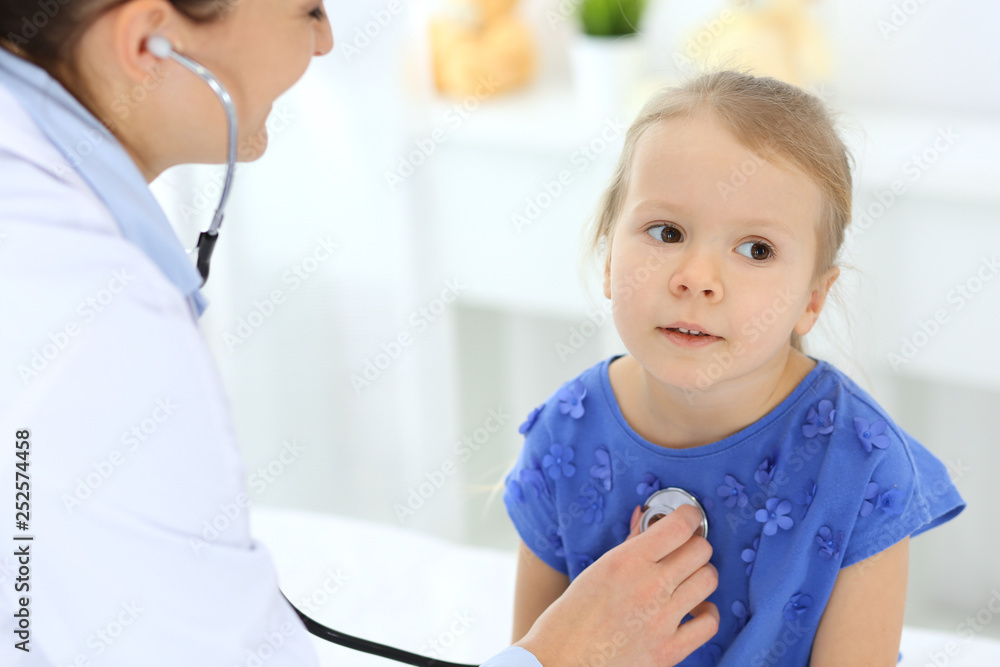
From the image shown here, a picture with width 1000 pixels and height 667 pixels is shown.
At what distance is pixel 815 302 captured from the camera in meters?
1.07

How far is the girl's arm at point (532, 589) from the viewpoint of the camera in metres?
1.24

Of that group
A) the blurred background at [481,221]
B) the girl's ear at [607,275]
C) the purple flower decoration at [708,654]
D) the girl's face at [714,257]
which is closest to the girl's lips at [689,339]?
the girl's face at [714,257]

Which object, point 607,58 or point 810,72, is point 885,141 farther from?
point 607,58

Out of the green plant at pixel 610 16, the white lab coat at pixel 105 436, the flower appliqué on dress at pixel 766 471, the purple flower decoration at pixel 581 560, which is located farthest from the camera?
the green plant at pixel 610 16

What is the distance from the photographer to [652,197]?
1.03 metres

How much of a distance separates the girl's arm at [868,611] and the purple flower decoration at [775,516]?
7 cm

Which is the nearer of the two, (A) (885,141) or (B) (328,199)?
(A) (885,141)

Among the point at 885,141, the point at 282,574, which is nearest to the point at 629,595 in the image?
the point at 282,574

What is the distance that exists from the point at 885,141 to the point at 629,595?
1.29m

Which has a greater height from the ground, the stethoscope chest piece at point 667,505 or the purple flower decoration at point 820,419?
the purple flower decoration at point 820,419

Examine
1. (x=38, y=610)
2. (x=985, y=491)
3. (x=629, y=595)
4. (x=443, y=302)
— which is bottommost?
(x=985, y=491)

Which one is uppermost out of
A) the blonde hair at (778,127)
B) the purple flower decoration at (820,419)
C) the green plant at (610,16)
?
the blonde hair at (778,127)

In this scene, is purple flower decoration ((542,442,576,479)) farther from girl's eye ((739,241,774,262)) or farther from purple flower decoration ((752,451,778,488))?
girl's eye ((739,241,774,262))

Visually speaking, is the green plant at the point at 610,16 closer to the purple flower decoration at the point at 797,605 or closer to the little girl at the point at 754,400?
the little girl at the point at 754,400
